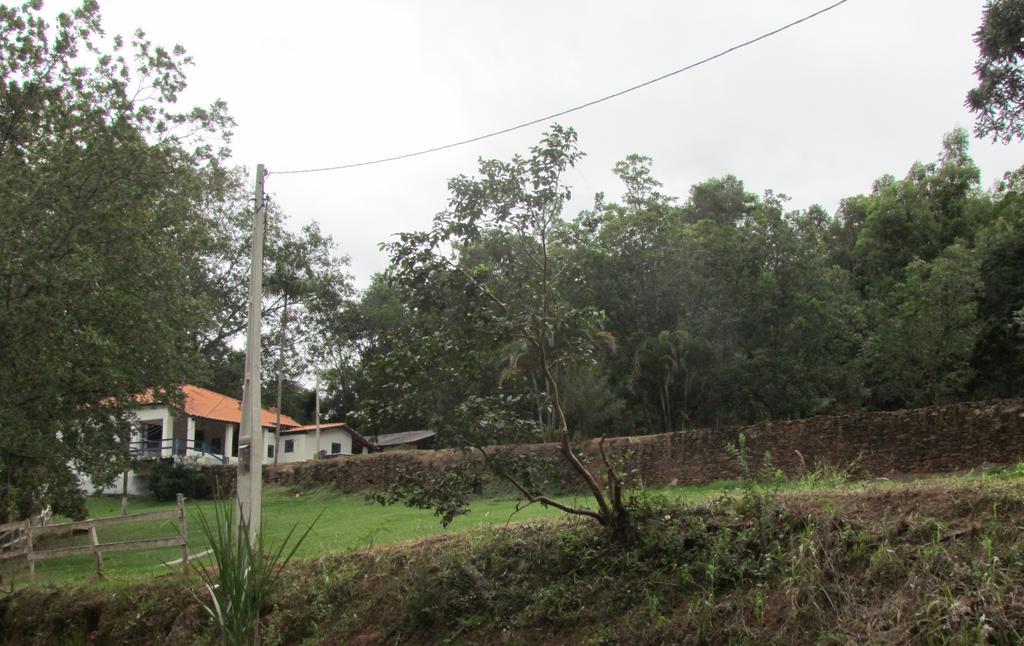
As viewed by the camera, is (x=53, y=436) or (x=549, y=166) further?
(x=53, y=436)

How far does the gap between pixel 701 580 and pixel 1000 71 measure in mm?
14316

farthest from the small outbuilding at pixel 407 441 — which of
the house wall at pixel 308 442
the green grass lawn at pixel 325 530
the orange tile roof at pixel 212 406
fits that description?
→ the green grass lawn at pixel 325 530

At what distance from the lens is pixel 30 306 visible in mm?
13477

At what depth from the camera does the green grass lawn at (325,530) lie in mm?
11602

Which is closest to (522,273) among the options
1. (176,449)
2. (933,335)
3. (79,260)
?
(79,260)

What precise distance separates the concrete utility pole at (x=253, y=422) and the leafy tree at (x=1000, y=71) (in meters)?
14.3

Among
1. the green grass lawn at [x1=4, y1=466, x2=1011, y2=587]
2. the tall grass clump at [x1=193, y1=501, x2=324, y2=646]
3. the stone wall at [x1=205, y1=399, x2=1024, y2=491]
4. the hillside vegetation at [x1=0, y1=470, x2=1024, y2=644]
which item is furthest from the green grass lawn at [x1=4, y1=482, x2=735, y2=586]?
the tall grass clump at [x1=193, y1=501, x2=324, y2=646]

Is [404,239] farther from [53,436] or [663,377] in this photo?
[663,377]

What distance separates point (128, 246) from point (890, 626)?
47.2ft

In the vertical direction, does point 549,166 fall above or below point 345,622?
above

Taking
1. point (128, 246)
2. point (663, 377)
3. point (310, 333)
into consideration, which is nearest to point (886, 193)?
point (663, 377)

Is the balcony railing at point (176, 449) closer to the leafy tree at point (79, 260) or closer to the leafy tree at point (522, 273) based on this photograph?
the leafy tree at point (79, 260)

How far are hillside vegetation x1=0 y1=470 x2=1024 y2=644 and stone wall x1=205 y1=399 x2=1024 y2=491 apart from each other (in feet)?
8.63

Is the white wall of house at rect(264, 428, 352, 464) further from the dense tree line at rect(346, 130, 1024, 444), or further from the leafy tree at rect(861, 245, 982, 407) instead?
the leafy tree at rect(861, 245, 982, 407)
